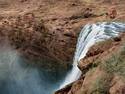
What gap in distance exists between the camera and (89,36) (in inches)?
684

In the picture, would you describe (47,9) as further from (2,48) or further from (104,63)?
(104,63)

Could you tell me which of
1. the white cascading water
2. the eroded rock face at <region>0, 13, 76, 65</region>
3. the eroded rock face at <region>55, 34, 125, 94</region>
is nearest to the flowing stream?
the white cascading water

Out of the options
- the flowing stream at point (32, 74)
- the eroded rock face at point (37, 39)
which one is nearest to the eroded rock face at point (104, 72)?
the flowing stream at point (32, 74)

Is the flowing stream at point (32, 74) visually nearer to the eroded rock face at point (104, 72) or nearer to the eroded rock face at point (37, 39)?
the eroded rock face at point (37, 39)

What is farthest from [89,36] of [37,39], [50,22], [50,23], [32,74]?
[50,22]

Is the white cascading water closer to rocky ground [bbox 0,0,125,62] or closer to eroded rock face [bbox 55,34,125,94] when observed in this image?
rocky ground [bbox 0,0,125,62]

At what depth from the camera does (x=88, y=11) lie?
22.0m

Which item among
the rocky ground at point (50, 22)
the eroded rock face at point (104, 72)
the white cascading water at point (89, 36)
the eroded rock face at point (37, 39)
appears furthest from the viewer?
→ the rocky ground at point (50, 22)

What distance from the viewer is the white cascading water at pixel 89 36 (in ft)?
50.0

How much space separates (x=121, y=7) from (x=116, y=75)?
12.6 meters

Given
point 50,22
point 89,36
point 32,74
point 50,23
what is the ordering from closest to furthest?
point 89,36
point 32,74
point 50,23
point 50,22

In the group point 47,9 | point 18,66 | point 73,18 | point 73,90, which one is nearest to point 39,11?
point 47,9

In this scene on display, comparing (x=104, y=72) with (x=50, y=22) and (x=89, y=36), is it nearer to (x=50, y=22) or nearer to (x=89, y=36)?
(x=89, y=36)

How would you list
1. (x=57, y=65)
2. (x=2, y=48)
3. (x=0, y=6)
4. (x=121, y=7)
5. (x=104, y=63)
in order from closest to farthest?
1. (x=104, y=63)
2. (x=57, y=65)
3. (x=2, y=48)
4. (x=121, y=7)
5. (x=0, y=6)
